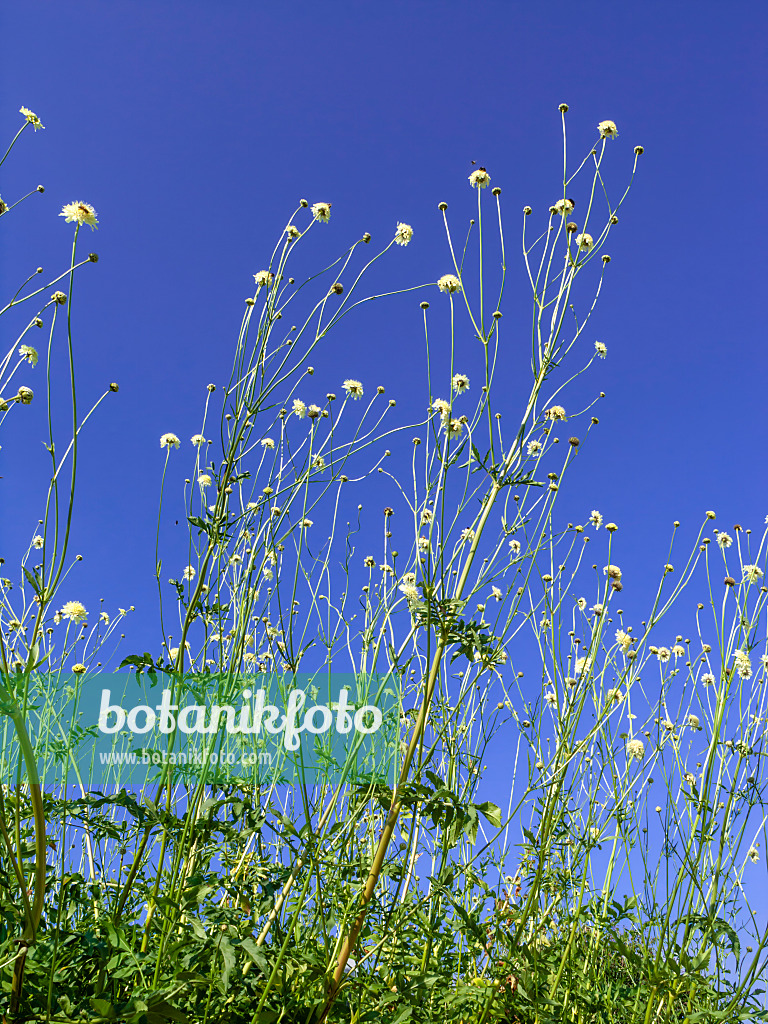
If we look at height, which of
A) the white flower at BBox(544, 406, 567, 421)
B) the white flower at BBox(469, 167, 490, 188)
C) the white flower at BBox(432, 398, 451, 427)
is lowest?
the white flower at BBox(432, 398, 451, 427)

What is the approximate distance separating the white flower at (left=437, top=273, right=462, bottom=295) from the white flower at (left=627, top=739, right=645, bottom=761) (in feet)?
7.88

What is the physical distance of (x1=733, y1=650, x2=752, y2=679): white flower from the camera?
11.2ft

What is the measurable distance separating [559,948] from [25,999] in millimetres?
2348

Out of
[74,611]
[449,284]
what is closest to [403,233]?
[449,284]

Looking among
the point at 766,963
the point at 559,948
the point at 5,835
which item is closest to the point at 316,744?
the point at 5,835

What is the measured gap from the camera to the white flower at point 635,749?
3.79m

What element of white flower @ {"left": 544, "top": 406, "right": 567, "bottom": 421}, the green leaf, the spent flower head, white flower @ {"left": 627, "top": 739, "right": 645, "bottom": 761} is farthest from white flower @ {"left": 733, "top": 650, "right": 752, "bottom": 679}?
the spent flower head

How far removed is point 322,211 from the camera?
3.19 metres

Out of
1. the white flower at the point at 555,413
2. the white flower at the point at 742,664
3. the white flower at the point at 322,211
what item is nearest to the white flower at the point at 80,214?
the white flower at the point at 322,211

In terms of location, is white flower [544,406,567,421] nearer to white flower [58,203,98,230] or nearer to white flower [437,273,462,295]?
white flower [437,273,462,295]

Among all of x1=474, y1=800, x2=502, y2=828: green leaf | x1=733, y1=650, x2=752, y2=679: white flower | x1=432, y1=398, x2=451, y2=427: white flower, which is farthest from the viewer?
x1=733, y1=650, x2=752, y2=679: white flower

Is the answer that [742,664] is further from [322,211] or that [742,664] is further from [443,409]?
[322,211]

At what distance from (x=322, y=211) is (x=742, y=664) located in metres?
2.72

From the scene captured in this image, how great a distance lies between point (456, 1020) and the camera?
273 cm
